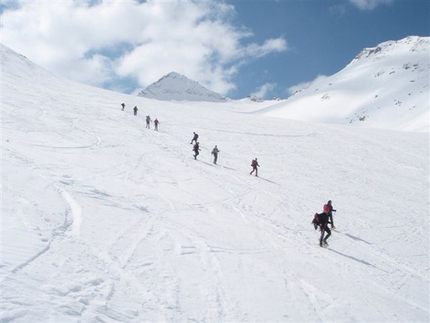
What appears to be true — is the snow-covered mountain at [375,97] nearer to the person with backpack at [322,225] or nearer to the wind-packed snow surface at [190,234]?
the wind-packed snow surface at [190,234]

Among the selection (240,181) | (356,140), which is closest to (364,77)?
(356,140)

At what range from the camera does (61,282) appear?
23.4 ft

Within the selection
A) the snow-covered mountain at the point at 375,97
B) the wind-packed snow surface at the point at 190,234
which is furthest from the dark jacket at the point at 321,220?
the snow-covered mountain at the point at 375,97

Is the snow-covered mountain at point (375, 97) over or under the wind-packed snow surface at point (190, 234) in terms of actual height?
over

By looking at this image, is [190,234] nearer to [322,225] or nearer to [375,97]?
[322,225]

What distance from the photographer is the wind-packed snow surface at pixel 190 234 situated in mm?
7410

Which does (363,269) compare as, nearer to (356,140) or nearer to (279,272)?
(279,272)

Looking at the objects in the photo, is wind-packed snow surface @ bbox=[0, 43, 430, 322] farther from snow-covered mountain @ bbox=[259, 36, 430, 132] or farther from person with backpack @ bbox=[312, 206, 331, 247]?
snow-covered mountain @ bbox=[259, 36, 430, 132]

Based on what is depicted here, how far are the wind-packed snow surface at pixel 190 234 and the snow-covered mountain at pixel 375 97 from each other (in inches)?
3237

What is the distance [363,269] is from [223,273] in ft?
16.2

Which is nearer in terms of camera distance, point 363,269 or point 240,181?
point 363,269

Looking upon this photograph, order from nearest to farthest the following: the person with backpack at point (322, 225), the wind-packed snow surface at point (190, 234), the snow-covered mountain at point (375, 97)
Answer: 1. the wind-packed snow surface at point (190, 234)
2. the person with backpack at point (322, 225)
3. the snow-covered mountain at point (375, 97)

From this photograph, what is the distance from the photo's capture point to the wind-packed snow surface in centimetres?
741

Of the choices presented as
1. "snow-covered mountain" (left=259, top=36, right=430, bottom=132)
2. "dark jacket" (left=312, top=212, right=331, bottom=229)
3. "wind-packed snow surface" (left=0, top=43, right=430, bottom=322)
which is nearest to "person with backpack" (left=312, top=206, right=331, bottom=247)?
"dark jacket" (left=312, top=212, right=331, bottom=229)
